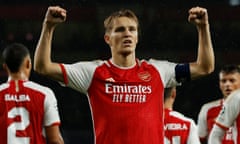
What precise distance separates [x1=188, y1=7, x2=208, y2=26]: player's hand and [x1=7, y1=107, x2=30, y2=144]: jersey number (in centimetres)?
138

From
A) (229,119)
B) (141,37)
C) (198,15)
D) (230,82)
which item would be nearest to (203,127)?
(230,82)

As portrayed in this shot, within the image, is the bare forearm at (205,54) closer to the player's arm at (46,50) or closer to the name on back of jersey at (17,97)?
the player's arm at (46,50)

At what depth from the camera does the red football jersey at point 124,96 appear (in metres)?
4.08

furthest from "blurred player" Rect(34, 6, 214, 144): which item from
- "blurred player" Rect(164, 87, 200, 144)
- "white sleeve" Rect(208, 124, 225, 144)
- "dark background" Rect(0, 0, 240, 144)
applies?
"dark background" Rect(0, 0, 240, 144)

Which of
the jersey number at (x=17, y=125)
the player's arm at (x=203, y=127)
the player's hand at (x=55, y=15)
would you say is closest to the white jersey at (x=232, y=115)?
the jersey number at (x=17, y=125)

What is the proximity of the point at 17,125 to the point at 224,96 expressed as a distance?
8.74ft

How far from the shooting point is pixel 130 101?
4121 millimetres

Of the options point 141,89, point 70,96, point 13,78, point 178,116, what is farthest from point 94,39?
point 141,89

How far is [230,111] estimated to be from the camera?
5.48 meters

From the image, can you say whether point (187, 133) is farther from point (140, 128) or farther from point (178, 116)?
point (140, 128)

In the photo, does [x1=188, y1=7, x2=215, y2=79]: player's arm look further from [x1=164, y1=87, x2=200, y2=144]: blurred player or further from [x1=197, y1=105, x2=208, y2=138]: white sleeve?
[x1=197, y1=105, x2=208, y2=138]: white sleeve

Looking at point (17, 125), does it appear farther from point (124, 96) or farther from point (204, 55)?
point (204, 55)

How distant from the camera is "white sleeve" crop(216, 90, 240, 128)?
5.44 meters

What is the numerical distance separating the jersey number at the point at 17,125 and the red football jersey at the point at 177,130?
4.90ft
